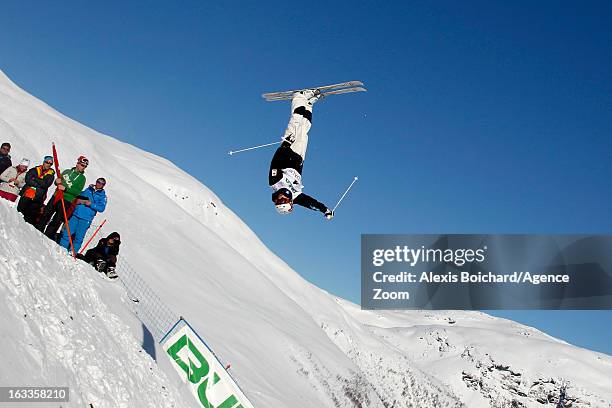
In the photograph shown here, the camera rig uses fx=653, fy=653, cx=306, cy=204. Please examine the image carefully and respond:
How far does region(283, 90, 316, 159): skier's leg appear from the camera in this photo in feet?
25.0

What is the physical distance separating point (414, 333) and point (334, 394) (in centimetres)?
9397

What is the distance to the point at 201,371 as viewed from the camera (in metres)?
10.6

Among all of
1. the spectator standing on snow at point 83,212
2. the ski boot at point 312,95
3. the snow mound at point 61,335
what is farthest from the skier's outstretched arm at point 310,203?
the spectator standing on snow at point 83,212

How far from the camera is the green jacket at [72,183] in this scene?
38.4 feet

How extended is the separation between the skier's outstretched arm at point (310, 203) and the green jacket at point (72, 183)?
5440 mm

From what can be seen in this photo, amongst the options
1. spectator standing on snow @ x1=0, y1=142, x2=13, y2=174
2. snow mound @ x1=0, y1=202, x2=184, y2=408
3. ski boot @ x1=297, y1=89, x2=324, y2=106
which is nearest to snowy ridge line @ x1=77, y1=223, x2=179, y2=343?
spectator standing on snow @ x1=0, y1=142, x2=13, y2=174

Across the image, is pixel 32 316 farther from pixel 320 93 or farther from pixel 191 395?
pixel 191 395

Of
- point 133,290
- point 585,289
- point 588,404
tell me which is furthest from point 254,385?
point 588,404

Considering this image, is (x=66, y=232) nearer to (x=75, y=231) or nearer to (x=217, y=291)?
(x=75, y=231)

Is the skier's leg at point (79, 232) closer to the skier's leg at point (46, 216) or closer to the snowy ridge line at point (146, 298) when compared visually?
the skier's leg at point (46, 216)

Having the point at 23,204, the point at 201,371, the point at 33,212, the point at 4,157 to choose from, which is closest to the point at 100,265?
the point at 33,212

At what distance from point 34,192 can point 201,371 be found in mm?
4246

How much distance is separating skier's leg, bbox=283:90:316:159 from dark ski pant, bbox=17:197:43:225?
5857 mm

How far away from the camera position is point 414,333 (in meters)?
116
